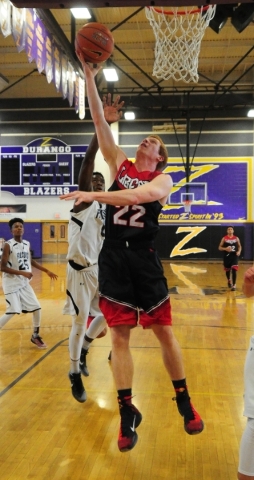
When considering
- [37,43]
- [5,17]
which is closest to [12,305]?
[5,17]

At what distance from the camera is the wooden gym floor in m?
2.98

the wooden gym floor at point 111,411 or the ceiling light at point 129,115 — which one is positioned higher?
the ceiling light at point 129,115

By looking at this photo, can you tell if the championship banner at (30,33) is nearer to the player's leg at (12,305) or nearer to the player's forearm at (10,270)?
the player's forearm at (10,270)

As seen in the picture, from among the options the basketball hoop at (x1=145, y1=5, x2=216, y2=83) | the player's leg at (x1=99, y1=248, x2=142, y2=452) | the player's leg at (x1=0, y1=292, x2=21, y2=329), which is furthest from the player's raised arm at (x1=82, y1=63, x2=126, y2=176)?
the basketball hoop at (x1=145, y1=5, x2=216, y2=83)

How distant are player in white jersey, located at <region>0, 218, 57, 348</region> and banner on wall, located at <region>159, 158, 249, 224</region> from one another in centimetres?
1484

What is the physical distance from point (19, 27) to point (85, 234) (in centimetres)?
490

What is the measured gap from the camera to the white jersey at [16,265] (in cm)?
618

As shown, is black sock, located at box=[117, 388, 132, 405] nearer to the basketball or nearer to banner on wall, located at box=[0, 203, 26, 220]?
the basketball

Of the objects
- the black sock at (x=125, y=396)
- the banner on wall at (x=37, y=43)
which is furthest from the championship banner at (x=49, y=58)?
the black sock at (x=125, y=396)

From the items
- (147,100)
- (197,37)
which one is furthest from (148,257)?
(147,100)

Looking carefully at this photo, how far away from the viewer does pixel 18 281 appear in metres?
6.21

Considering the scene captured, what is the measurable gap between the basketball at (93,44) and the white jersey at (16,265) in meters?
3.34

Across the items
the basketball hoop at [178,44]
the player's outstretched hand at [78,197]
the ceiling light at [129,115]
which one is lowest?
the player's outstretched hand at [78,197]

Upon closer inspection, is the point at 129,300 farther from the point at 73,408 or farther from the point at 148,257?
the point at 73,408
